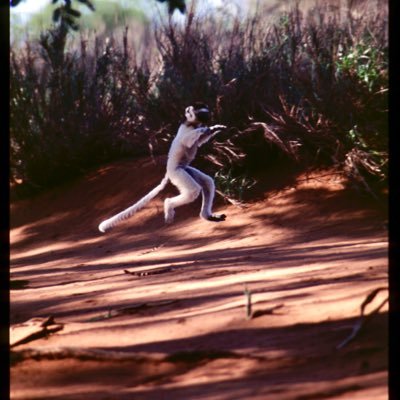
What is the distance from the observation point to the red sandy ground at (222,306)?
13.2ft

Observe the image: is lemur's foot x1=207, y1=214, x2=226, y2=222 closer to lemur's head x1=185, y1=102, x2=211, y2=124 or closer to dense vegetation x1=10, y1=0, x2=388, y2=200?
dense vegetation x1=10, y1=0, x2=388, y2=200

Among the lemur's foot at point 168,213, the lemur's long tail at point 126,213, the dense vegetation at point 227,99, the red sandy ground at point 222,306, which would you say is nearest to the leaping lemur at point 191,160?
the lemur's foot at point 168,213

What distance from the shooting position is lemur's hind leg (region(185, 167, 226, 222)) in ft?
31.9

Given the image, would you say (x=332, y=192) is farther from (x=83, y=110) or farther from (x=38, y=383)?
(x=38, y=383)

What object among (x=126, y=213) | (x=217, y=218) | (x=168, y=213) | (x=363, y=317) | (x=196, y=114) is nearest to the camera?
(x=363, y=317)

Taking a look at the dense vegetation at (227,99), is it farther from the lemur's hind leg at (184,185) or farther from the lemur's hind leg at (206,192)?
the lemur's hind leg at (184,185)

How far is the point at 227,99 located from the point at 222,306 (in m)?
6.19

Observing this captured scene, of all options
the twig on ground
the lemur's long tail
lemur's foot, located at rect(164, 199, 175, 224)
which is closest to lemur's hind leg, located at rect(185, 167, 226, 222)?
lemur's foot, located at rect(164, 199, 175, 224)

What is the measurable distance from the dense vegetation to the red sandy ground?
63 centimetres

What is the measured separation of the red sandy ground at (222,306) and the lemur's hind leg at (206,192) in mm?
126

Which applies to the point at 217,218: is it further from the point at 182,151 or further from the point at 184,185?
the point at 182,151

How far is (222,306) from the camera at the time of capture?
5.16m

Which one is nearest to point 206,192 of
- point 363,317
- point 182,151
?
point 182,151

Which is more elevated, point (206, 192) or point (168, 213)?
point (206, 192)
